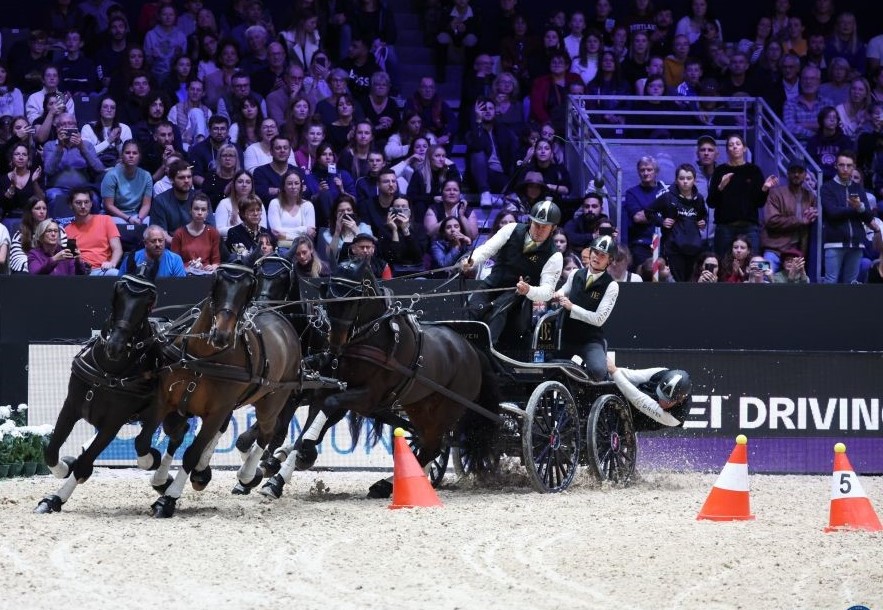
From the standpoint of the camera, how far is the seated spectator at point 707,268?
14.3m

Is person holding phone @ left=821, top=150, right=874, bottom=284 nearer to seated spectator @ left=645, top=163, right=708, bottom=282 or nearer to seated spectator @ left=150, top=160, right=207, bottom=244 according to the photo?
seated spectator @ left=645, top=163, right=708, bottom=282

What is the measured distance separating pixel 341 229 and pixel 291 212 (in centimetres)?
75

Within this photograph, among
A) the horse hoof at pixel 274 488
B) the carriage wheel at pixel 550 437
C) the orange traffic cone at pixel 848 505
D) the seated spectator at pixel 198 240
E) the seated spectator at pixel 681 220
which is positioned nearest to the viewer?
the orange traffic cone at pixel 848 505

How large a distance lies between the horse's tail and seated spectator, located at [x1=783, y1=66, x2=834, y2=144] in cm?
800

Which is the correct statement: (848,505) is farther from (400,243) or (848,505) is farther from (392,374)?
(400,243)

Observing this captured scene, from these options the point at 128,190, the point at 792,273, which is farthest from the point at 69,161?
the point at 792,273

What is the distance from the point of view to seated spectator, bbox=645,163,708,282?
15.0 m

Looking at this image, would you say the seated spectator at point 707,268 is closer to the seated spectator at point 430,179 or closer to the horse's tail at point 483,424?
the seated spectator at point 430,179

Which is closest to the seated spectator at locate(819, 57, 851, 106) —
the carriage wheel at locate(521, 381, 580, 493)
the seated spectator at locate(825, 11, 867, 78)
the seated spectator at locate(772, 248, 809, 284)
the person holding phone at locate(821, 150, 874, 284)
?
the seated spectator at locate(825, 11, 867, 78)

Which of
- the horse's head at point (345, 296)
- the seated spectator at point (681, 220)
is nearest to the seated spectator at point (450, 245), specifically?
Result: the seated spectator at point (681, 220)

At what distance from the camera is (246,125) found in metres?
15.9

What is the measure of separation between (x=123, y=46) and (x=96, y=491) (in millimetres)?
7258

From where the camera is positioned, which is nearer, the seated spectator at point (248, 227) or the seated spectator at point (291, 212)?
the seated spectator at point (248, 227)

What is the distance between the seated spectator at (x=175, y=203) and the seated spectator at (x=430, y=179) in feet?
7.76
